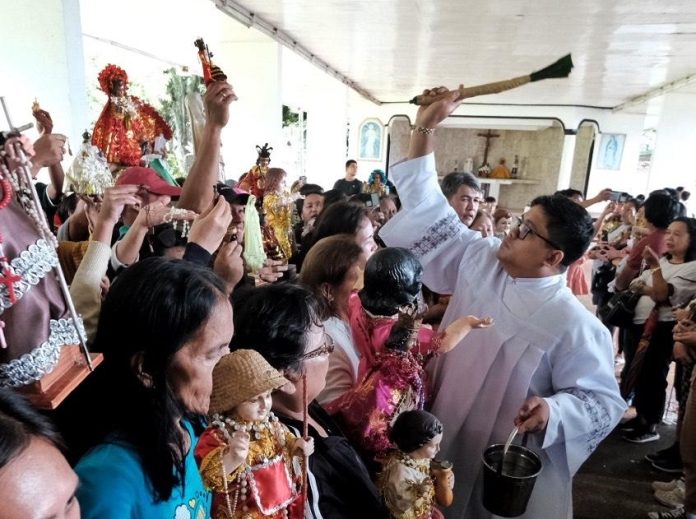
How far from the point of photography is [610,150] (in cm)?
1262

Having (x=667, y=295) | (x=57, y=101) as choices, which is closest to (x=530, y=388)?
(x=667, y=295)

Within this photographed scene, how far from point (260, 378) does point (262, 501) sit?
0.25m

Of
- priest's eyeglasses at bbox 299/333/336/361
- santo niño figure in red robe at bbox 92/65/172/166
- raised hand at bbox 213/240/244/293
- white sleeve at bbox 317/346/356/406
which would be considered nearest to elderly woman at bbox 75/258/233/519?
priest's eyeglasses at bbox 299/333/336/361

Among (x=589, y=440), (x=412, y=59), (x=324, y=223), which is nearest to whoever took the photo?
(x=589, y=440)

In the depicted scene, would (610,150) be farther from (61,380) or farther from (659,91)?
(61,380)

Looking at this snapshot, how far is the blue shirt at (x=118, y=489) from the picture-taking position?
2.10 ft

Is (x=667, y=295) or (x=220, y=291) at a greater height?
(x=220, y=291)

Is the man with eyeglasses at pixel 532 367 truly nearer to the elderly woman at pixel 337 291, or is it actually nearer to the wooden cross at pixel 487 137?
the elderly woman at pixel 337 291

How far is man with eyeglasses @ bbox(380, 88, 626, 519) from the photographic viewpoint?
1411 millimetres

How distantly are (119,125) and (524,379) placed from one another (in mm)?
2154

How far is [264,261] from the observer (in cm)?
217

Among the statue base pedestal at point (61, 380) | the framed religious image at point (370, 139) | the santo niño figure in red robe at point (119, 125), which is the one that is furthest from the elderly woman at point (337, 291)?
the framed religious image at point (370, 139)

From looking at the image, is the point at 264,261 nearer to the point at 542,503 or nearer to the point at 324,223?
the point at 324,223

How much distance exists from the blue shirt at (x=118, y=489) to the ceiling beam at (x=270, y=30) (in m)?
4.42
